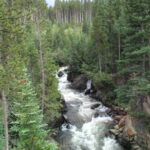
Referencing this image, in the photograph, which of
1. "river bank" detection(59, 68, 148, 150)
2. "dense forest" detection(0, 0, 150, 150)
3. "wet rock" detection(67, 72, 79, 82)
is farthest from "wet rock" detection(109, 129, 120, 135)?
"wet rock" detection(67, 72, 79, 82)

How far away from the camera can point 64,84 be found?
116 ft

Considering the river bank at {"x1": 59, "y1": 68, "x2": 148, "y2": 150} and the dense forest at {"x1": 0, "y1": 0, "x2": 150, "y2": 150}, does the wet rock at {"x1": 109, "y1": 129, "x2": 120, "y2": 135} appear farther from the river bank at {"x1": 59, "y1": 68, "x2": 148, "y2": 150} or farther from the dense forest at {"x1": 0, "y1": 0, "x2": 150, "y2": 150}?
the dense forest at {"x1": 0, "y1": 0, "x2": 150, "y2": 150}

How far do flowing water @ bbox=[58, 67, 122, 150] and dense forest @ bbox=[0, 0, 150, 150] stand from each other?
1.54 m

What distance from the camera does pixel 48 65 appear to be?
17.2m

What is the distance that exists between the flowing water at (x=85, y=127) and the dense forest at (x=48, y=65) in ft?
5.04

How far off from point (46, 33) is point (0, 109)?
28.3 feet

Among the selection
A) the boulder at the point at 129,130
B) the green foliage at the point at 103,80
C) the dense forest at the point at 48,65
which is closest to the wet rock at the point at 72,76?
the dense forest at the point at 48,65

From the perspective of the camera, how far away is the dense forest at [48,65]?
8.35 metres

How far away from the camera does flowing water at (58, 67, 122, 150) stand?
663 inches

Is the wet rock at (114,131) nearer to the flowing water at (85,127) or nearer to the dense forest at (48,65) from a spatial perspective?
the flowing water at (85,127)

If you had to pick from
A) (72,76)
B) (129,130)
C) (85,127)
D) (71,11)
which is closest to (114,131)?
(129,130)

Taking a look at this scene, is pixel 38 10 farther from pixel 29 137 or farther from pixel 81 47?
pixel 81 47

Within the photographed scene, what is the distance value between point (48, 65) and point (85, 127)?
7.63m

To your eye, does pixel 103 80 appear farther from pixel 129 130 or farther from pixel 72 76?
pixel 72 76
